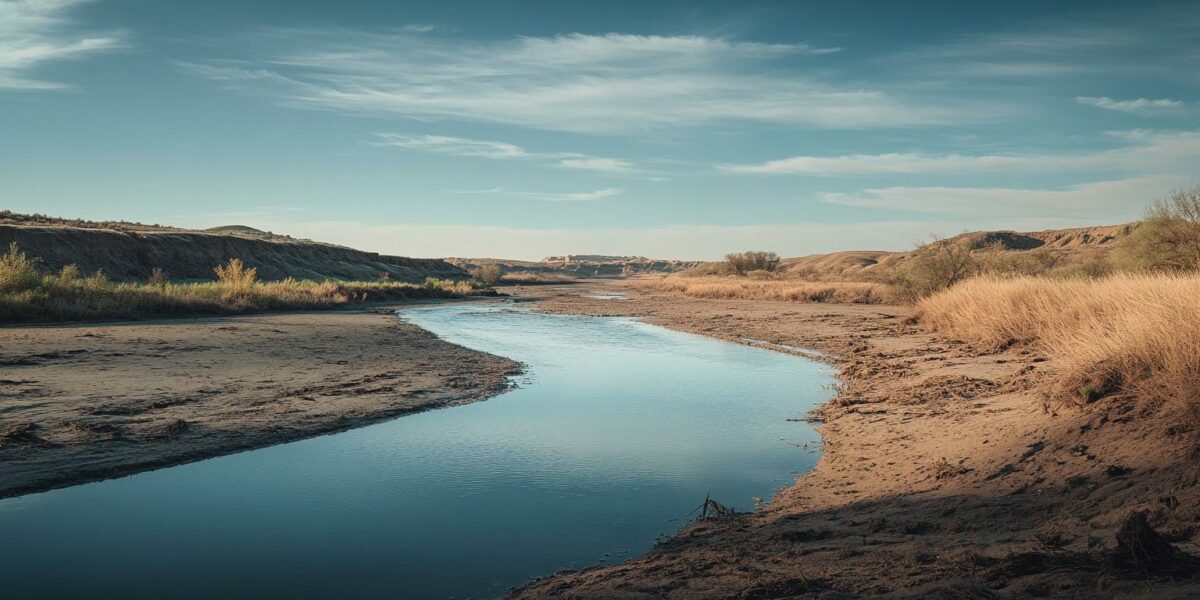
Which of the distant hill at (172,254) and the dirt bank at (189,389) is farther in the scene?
the distant hill at (172,254)

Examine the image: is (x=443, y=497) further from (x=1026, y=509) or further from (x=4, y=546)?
(x=1026, y=509)

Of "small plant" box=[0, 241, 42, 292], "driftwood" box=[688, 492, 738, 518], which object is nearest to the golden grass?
"driftwood" box=[688, 492, 738, 518]

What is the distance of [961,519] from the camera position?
205 inches

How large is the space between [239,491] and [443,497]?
1.83 metres

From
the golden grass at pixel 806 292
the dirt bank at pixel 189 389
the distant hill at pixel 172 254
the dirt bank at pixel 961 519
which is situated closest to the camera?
the dirt bank at pixel 961 519

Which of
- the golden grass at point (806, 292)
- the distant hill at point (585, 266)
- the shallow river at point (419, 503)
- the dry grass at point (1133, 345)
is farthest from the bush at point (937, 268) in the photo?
the distant hill at point (585, 266)

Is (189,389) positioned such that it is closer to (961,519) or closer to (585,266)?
(961,519)

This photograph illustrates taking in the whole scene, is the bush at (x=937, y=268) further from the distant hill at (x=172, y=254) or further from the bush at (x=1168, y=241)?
the distant hill at (x=172, y=254)

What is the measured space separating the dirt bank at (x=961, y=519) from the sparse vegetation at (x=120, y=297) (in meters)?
21.0

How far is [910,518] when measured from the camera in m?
5.40

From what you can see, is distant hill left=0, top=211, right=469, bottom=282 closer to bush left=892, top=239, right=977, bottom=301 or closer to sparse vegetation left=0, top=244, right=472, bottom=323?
sparse vegetation left=0, top=244, right=472, bottom=323

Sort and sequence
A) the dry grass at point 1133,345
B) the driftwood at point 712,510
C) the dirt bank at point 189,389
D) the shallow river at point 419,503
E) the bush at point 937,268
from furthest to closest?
the bush at point 937,268, the dirt bank at point 189,389, the dry grass at point 1133,345, the driftwood at point 712,510, the shallow river at point 419,503

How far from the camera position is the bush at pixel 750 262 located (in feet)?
225

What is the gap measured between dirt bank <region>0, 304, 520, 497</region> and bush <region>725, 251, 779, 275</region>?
2068 inches
